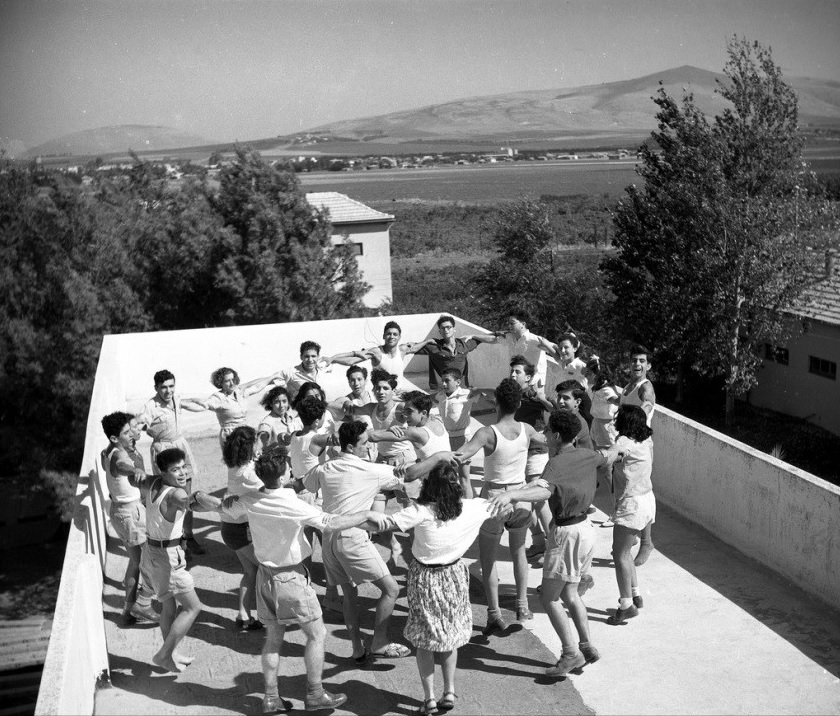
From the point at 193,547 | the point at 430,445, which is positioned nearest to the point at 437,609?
the point at 430,445

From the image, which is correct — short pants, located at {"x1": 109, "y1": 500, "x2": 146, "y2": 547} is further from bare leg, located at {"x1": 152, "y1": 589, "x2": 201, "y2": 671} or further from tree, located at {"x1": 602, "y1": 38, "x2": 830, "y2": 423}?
tree, located at {"x1": 602, "y1": 38, "x2": 830, "y2": 423}

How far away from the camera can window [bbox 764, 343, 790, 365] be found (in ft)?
88.7

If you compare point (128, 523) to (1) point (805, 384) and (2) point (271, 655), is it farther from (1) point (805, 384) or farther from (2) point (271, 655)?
(1) point (805, 384)

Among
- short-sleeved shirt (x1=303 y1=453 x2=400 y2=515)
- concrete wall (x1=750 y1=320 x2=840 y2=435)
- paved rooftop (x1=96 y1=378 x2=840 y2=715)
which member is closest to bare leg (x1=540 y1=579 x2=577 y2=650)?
paved rooftop (x1=96 y1=378 x2=840 y2=715)

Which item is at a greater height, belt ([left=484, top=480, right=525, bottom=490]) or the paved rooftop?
belt ([left=484, top=480, right=525, bottom=490])

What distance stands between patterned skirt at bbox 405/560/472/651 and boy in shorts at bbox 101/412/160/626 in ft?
7.89

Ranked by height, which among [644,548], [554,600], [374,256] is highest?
[554,600]

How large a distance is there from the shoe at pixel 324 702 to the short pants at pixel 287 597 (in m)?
0.49

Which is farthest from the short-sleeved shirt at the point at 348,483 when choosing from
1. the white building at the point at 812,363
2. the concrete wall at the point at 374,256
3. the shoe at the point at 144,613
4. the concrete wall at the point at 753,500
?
the concrete wall at the point at 374,256

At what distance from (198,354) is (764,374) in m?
20.0

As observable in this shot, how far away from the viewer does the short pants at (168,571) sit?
5.92 meters

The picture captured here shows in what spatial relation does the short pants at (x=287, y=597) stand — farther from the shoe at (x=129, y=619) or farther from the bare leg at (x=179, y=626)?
the shoe at (x=129, y=619)

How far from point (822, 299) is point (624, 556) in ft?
72.0

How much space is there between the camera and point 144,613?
678 cm
